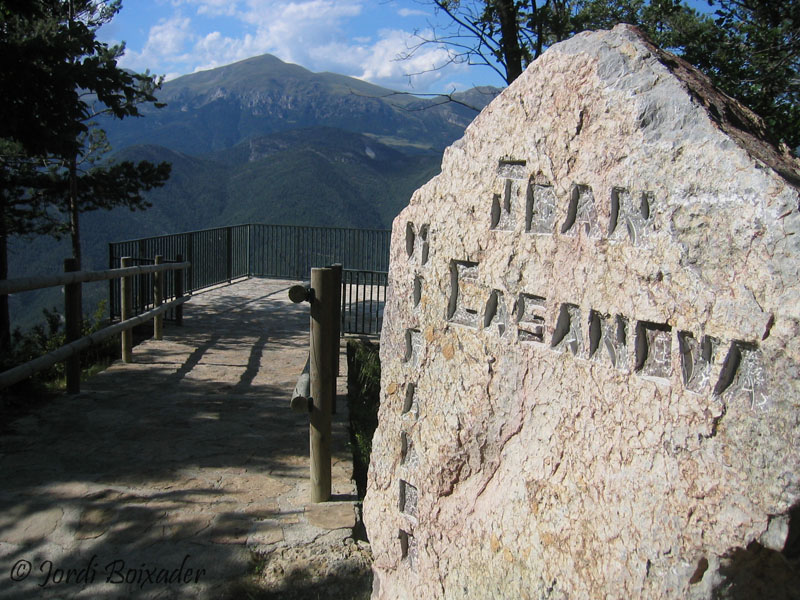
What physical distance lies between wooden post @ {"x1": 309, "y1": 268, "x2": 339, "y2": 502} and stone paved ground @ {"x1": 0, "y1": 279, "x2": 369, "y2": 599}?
16 cm

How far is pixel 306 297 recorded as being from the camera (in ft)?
12.5

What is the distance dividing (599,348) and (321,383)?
7.15 feet

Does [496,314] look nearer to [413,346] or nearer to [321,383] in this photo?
[413,346]

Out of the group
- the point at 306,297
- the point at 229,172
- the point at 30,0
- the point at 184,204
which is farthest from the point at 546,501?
the point at 229,172

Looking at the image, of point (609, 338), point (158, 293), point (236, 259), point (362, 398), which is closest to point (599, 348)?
point (609, 338)

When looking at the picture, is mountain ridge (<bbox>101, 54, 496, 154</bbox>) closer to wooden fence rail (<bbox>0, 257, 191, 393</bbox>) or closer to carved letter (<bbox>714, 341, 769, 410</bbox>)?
wooden fence rail (<bbox>0, 257, 191, 393</bbox>)

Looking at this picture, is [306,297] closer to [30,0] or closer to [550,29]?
[30,0]

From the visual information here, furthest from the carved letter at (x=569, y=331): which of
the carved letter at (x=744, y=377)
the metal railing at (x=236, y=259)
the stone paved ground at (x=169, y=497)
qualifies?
the metal railing at (x=236, y=259)

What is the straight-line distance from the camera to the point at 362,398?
25.0ft

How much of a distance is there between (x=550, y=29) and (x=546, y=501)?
9.65 metres

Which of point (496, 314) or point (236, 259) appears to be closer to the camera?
point (496, 314)

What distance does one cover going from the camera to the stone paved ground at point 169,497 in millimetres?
3131

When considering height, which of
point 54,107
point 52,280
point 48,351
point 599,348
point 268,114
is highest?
point 268,114

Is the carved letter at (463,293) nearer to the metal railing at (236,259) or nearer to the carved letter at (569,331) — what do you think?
Answer: the carved letter at (569,331)
